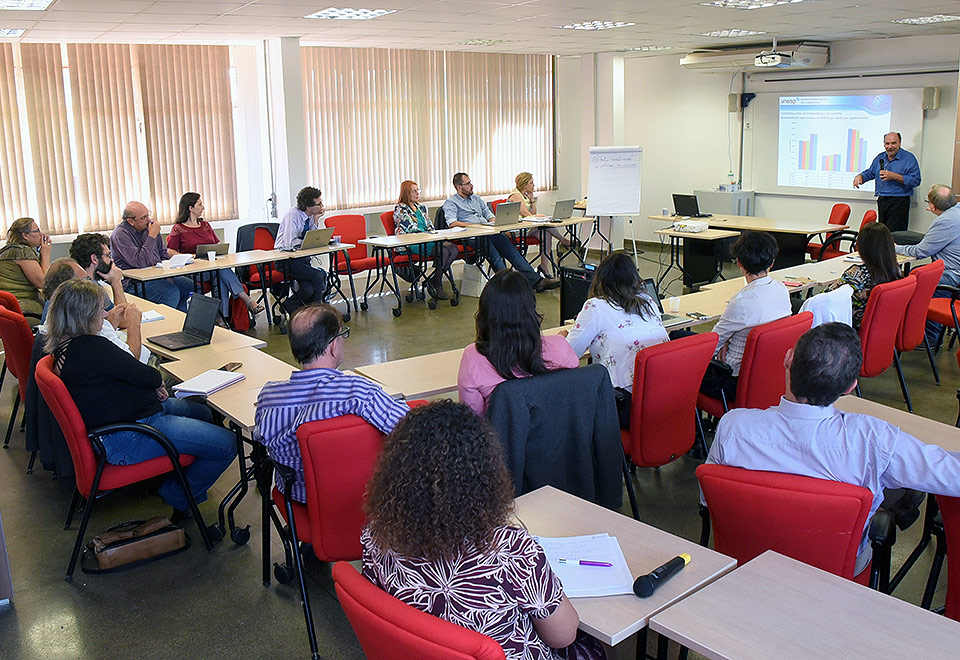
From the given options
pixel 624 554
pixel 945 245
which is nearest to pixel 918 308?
pixel 945 245

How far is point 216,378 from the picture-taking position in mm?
4020

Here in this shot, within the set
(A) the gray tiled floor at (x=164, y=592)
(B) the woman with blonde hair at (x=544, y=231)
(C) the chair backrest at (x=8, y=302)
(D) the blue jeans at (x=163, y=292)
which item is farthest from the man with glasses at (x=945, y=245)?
(C) the chair backrest at (x=8, y=302)

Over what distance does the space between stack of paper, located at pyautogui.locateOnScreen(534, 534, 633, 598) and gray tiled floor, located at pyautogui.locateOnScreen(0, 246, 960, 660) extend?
0.94 meters

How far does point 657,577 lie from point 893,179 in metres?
9.38

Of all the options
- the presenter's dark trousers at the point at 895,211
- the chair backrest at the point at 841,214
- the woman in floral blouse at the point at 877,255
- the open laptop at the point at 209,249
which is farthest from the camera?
the presenter's dark trousers at the point at 895,211

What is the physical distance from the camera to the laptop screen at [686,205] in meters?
10.4

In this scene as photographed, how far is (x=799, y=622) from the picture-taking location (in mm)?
1886

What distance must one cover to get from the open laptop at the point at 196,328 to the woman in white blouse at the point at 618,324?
203cm

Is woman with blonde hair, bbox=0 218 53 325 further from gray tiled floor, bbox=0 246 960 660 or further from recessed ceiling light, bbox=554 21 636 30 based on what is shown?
recessed ceiling light, bbox=554 21 636 30

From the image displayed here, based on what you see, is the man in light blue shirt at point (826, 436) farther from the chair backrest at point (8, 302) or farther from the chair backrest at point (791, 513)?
the chair backrest at point (8, 302)

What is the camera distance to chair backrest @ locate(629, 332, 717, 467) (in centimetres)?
362

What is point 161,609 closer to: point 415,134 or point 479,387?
point 479,387

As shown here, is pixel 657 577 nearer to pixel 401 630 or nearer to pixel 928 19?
pixel 401 630

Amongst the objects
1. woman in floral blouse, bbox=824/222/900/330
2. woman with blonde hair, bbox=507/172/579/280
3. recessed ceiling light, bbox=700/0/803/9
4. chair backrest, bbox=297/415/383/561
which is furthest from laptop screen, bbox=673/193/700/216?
chair backrest, bbox=297/415/383/561
